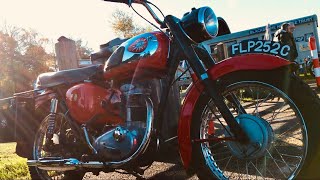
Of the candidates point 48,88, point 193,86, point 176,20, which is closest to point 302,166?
point 193,86

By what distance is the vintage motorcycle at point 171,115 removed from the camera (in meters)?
2.31

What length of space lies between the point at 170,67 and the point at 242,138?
85cm

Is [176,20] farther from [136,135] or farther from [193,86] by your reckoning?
[136,135]

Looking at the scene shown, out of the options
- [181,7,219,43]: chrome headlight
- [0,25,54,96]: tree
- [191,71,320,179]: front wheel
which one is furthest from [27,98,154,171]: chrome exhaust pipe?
[0,25,54,96]: tree

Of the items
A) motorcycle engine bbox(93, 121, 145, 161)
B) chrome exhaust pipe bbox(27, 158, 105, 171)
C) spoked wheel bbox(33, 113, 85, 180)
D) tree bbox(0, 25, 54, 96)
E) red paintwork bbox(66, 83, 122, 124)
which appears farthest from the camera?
tree bbox(0, 25, 54, 96)

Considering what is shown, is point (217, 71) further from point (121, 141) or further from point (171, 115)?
point (171, 115)

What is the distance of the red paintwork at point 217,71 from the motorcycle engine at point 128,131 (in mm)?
451

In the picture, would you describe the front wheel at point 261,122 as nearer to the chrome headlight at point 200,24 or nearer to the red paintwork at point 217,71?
the red paintwork at point 217,71

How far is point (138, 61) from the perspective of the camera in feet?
9.49

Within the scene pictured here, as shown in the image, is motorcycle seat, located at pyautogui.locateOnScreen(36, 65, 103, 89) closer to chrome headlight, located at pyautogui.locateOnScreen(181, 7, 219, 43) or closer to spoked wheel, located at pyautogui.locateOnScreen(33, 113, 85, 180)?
spoked wheel, located at pyautogui.locateOnScreen(33, 113, 85, 180)

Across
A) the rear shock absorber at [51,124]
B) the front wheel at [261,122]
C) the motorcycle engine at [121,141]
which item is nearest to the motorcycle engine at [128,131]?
the motorcycle engine at [121,141]

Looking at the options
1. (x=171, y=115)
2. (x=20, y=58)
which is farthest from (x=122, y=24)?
(x=171, y=115)

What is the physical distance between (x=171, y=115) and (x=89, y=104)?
40.6 inches

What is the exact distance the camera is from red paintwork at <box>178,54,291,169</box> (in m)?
2.27
